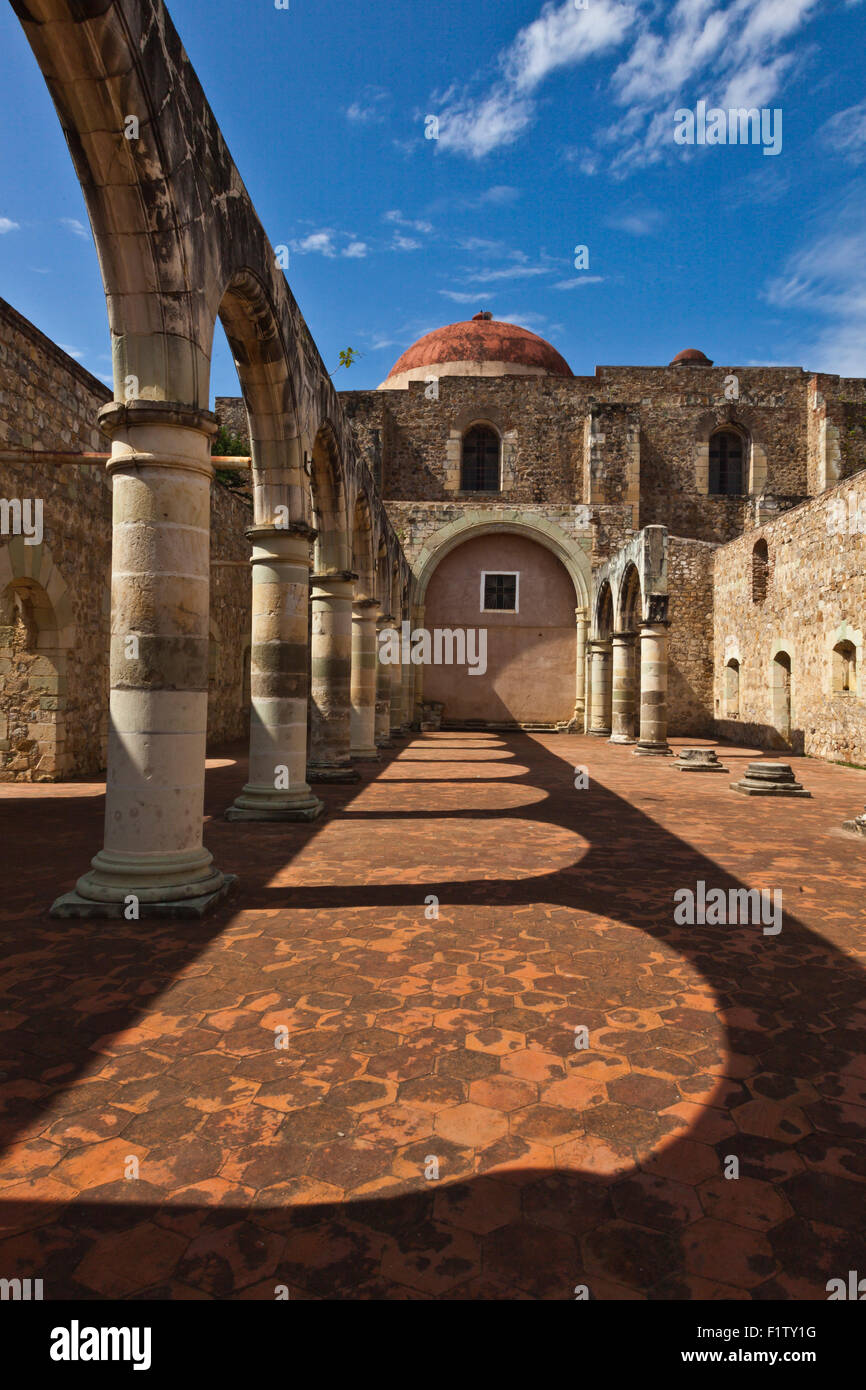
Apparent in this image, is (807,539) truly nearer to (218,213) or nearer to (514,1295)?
(218,213)

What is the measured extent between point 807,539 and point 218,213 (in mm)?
14125

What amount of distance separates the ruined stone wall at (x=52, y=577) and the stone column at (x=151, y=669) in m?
5.13

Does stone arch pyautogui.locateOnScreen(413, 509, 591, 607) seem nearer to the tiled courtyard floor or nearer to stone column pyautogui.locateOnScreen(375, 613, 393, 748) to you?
stone column pyautogui.locateOnScreen(375, 613, 393, 748)

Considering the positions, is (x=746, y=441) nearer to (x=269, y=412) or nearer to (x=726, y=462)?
(x=726, y=462)

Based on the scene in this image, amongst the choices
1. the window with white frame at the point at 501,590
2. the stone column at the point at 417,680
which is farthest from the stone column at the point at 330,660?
the window with white frame at the point at 501,590

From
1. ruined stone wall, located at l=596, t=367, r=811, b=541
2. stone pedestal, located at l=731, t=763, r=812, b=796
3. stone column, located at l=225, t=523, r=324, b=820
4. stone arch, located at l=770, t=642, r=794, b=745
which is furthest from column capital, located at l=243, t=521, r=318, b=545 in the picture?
ruined stone wall, located at l=596, t=367, r=811, b=541

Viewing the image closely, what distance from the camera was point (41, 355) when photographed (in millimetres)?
9445

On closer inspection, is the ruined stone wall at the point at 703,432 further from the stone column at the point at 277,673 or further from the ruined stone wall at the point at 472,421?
the stone column at the point at 277,673

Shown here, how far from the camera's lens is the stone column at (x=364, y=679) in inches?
526

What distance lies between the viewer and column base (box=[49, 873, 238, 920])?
14.6 ft
